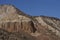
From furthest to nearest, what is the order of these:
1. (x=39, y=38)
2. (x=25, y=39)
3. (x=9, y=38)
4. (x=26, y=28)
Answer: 1. (x=26, y=28)
2. (x=39, y=38)
3. (x=25, y=39)
4. (x=9, y=38)

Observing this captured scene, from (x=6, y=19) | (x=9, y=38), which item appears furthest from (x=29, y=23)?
(x=9, y=38)

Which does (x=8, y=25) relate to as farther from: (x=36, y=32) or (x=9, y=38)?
(x=9, y=38)

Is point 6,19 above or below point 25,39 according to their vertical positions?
above

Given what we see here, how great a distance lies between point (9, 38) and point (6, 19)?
913 inches

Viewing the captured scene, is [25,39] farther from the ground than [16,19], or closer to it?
closer to it

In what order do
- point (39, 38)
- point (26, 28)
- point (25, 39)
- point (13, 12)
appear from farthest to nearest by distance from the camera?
point (13, 12) → point (26, 28) → point (39, 38) → point (25, 39)

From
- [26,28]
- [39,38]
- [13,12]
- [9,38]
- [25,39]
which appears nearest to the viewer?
[9,38]

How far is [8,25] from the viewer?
73250 millimetres

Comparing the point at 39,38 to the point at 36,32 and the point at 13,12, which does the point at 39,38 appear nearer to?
the point at 36,32

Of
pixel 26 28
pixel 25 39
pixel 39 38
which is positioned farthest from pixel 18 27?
pixel 25 39

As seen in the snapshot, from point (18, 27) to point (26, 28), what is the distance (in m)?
2.41

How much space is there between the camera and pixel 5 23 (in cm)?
7375

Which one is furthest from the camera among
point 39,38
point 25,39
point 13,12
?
point 13,12

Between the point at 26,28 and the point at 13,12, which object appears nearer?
the point at 26,28
